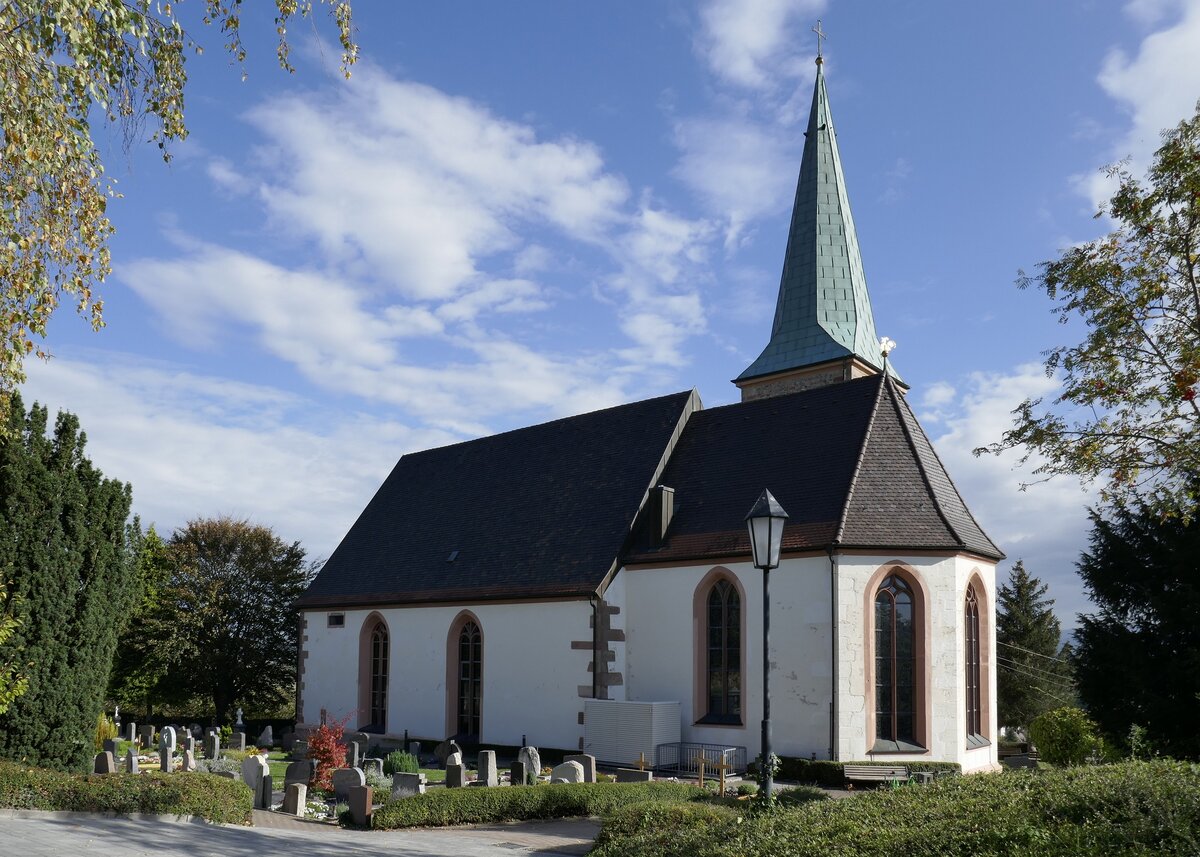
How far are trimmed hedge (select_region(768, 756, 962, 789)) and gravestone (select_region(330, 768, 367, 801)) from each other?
769 centimetres

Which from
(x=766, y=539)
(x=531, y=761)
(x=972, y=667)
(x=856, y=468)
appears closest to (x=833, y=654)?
(x=972, y=667)

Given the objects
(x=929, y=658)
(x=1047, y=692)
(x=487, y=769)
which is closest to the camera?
(x=487, y=769)

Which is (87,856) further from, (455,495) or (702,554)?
(455,495)

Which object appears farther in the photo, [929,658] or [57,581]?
[929,658]

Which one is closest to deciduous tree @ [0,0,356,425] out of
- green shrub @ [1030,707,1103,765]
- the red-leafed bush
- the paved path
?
the paved path

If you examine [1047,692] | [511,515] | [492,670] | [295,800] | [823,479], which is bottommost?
[1047,692]

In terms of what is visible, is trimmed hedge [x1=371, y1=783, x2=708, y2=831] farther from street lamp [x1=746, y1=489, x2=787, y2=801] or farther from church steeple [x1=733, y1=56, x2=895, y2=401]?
church steeple [x1=733, y1=56, x2=895, y2=401]

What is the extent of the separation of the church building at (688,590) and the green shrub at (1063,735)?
2976mm

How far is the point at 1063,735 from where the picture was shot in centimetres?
2364

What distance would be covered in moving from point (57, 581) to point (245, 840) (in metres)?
5.74

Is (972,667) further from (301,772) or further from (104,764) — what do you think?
(104,764)

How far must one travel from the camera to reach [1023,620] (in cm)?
4194

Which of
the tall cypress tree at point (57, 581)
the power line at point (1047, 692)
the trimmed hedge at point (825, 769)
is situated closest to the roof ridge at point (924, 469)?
the trimmed hedge at point (825, 769)

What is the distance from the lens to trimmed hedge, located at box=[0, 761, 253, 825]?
13.6 metres
